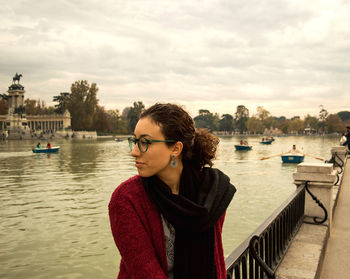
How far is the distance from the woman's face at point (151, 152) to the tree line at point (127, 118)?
5727 centimetres

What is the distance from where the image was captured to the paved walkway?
4.13m

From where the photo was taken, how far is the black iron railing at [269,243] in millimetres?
2660

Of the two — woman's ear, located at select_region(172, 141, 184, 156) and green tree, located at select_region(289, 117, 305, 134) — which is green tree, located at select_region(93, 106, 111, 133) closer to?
green tree, located at select_region(289, 117, 305, 134)

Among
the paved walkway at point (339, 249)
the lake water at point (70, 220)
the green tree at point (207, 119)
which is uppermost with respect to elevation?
the green tree at point (207, 119)

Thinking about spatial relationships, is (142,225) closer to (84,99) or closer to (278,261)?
(278,261)

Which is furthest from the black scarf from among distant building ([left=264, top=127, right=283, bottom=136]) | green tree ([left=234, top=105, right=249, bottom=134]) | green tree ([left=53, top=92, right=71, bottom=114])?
distant building ([left=264, top=127, right=283, bottom=136])

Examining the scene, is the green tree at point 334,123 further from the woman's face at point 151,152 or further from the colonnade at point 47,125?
the woman's face at point 151,152

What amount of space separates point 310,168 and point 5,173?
22.0 metres

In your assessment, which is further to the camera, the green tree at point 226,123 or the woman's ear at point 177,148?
the green tree at point 226,123

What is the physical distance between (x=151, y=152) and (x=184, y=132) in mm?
215

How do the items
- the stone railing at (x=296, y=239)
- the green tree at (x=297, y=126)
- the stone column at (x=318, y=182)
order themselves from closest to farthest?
the stone railing at (x=296, y=239), the stone column at (x=318, y=182), the green tree at (x=297, y=126)

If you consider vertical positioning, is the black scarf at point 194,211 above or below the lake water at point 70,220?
above

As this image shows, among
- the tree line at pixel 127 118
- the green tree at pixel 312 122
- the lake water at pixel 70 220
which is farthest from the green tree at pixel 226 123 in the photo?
the lake water at pixel 70 220

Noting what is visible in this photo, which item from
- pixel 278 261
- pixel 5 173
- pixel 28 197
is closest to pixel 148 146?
pixel 278 261
